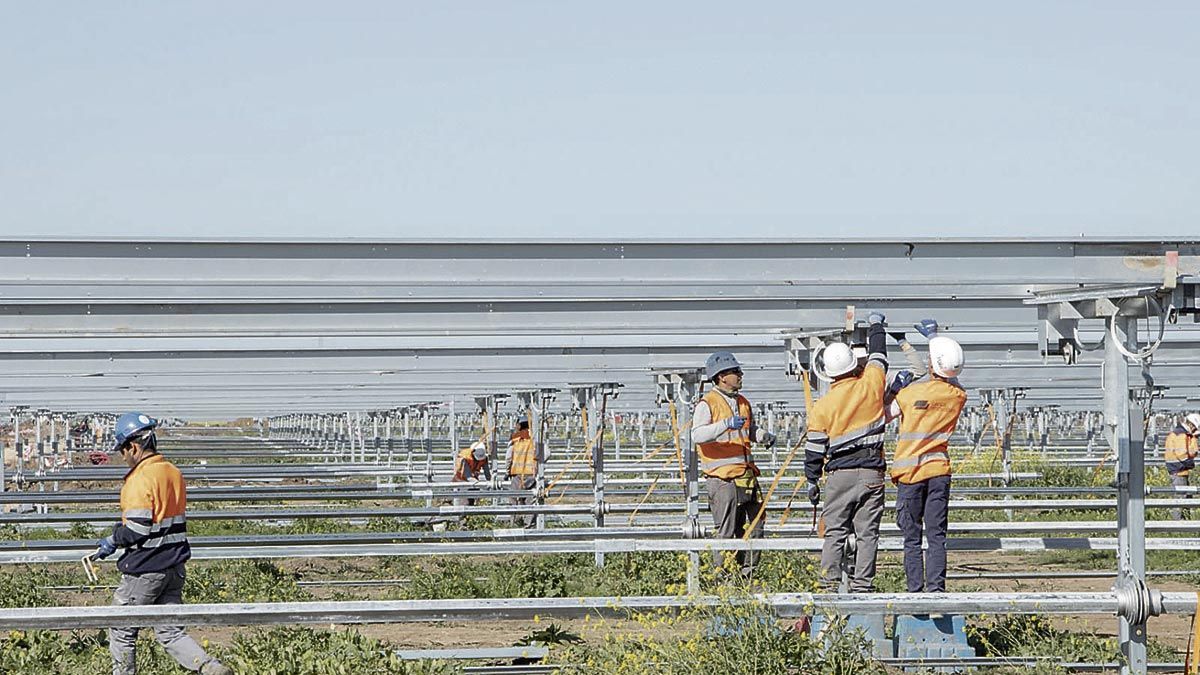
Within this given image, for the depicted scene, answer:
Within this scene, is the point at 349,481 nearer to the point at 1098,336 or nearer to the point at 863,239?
the point at 1098,336

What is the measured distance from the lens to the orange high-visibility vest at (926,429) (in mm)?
8094

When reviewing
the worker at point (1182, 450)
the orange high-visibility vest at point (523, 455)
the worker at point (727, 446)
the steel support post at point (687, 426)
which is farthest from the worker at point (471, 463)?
the worker at point (727, 446)

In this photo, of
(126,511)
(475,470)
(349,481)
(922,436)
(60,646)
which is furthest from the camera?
(349,481)

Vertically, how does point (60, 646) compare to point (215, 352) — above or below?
below

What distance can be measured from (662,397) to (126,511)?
7122mm

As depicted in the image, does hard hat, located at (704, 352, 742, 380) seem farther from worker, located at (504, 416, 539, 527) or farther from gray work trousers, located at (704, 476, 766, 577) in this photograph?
worker, located at (504, 416, 539, 527)

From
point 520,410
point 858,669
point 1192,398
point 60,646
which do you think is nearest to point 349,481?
point 520,410

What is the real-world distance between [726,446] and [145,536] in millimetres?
3993

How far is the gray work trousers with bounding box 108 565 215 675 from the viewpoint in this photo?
23.5ft

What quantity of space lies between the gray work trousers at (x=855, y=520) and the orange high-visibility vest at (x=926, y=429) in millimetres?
183

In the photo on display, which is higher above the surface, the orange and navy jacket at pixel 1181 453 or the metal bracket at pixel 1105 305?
the metal bracket at pixel 1105 305

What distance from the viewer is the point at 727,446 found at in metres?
10.0

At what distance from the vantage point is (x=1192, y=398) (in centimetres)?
2567

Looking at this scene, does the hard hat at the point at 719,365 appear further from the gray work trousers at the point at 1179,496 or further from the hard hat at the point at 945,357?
the gray work trousers at the point at 1179,496
